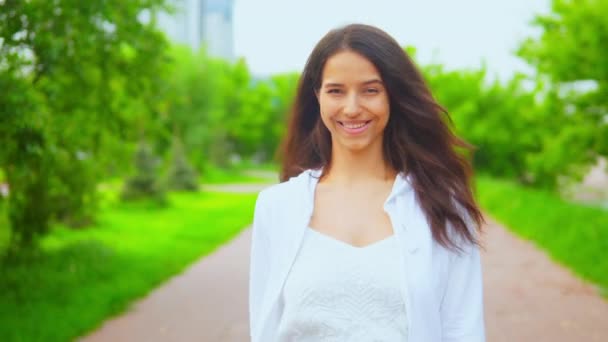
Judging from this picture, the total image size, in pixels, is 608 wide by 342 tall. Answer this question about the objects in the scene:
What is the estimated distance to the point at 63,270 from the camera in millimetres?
8641

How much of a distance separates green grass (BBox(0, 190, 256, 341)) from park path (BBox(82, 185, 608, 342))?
0.25 metres

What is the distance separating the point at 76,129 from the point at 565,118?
26.2ft

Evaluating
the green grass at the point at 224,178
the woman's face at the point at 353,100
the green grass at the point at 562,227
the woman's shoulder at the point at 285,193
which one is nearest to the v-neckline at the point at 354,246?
the woman's shoulder at the point at 285,193


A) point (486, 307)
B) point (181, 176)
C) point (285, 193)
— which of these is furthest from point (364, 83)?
point (181, 176)

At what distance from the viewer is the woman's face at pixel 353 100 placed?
2275mm

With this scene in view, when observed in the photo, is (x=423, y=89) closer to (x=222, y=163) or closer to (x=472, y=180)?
(x=472, y=180)

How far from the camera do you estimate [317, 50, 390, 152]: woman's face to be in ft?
7.47

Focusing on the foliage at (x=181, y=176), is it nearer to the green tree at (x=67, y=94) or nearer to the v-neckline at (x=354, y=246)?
the green tree at (x=67, y=94)

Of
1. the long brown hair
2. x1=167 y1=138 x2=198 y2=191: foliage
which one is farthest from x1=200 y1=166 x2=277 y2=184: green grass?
the long brown hair

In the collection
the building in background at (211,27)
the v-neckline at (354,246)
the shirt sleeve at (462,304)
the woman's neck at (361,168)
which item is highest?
the building in background at (211,27)

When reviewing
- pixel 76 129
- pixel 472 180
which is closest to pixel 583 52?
pixel 76 129

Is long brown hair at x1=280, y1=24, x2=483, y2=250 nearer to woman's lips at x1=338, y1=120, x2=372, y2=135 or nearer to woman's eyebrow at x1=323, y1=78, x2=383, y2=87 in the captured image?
woman's eyebrow at x1=323, y1=78, x2=383, y2=87

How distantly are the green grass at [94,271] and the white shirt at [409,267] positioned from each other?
4.15 m

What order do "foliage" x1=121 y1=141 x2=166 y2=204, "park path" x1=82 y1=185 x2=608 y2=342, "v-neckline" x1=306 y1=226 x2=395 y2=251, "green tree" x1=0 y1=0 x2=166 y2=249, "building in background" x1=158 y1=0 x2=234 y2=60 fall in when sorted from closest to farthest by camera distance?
"v-neckline" x1=306 y1=226 x2=395 y2=251
"green tree" x1=0 y1=0 x2=166 y2=249
"park path" x1=82 y1=185 x2=608 y2=342
"foliage" x1=121 y1=141 x2=166 y2=204
"building in background" x1=158 y1=0 x2=234 y2=60
